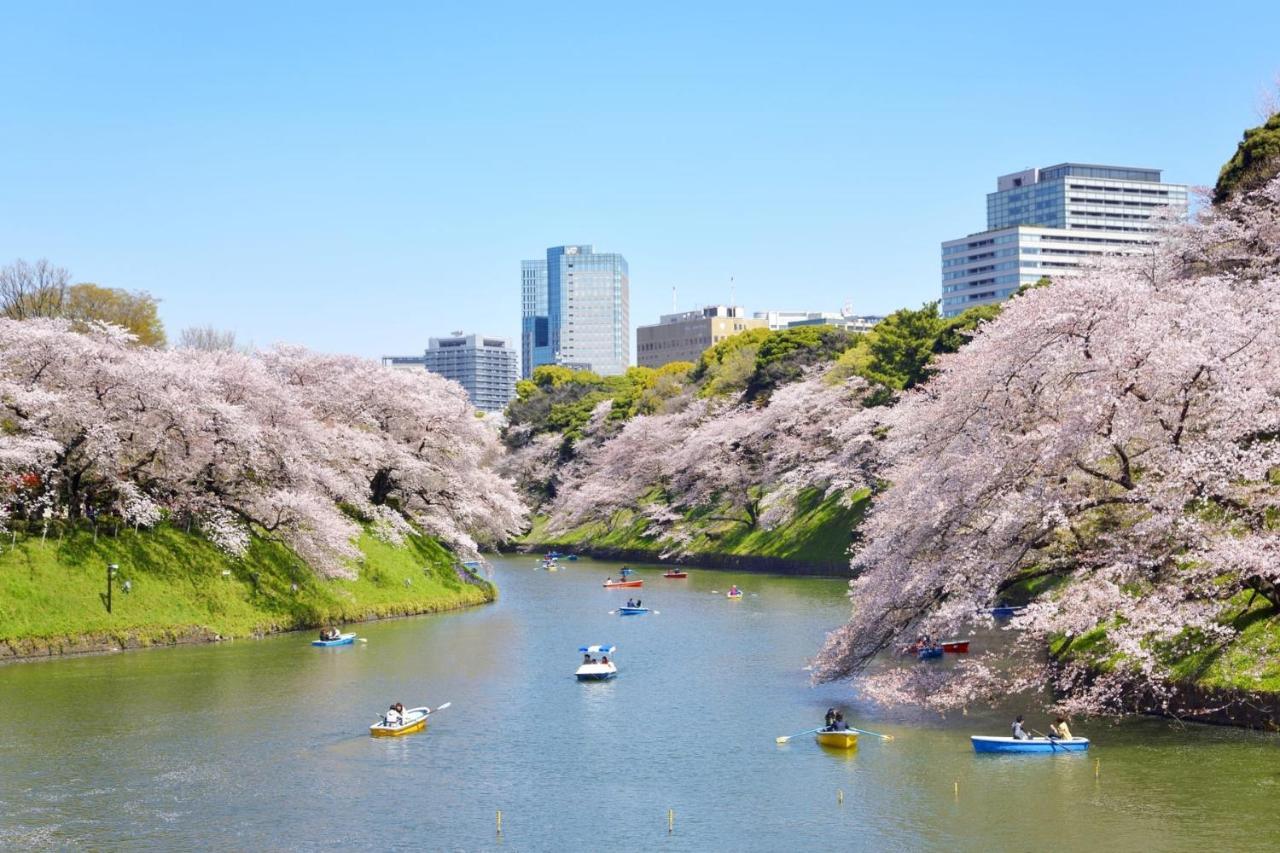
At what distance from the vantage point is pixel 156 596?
51719 millimetres

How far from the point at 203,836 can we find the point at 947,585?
1859 centimetres

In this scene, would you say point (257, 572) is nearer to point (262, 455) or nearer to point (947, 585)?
point (262, 455)

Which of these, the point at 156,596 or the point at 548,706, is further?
the point at 156,596

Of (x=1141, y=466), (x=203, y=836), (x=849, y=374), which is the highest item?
(x=849, y=374)

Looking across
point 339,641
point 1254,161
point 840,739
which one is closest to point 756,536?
point 1254,161

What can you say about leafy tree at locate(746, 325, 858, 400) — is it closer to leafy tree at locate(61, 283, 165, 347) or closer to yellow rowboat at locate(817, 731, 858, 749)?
leafy tree at locate(61, 283, 165, 347)

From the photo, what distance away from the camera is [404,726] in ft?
119

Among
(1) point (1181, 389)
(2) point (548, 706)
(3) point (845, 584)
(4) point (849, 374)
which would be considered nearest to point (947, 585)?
(1) point (1181, 389)

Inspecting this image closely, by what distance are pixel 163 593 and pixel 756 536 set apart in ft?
160

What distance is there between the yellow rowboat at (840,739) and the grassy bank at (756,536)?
45194mm

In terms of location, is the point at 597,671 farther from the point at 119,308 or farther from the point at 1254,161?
the point at 119,308

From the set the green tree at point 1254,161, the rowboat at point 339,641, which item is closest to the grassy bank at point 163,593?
the rowboat at point 339,641

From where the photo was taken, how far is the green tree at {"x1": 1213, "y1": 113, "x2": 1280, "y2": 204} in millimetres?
58069

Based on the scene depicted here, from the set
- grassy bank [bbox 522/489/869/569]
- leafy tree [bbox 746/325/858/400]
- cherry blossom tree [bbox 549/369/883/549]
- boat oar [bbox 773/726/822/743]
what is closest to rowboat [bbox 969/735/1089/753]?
boat oar [bbox 773/726/822/743]
